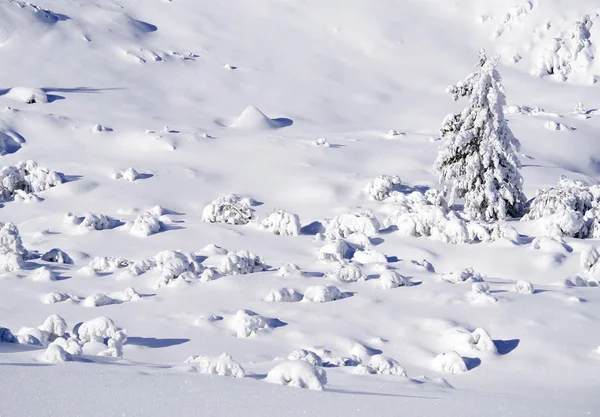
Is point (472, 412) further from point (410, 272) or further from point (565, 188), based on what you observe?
point (565, 188)

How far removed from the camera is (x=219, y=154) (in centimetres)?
2100

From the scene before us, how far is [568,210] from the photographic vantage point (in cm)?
1431

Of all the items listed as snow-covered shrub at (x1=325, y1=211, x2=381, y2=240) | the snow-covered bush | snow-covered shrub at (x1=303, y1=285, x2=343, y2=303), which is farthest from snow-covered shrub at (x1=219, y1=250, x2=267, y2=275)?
the snow-covered bush

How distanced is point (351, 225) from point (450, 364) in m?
7.23

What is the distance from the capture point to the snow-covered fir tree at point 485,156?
1630 centimetres

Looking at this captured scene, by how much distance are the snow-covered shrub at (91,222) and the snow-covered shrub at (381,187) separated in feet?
19.6

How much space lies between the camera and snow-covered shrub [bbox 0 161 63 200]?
58.0 ft

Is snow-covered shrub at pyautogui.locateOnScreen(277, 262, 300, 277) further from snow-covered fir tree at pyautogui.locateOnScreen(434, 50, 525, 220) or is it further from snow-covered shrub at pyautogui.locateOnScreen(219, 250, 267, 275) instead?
snow-covered fir tree at pyautogui.locateOnScreen(434, 50, 525, 220)

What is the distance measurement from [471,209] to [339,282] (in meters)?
7.09

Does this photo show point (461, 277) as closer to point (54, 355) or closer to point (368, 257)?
point (368, 257)

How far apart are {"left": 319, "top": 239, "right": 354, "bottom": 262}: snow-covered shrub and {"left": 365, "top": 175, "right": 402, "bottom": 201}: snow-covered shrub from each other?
4.45 meters

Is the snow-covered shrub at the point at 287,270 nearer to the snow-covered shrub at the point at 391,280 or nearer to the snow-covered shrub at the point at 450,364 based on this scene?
the snow-covered shrub at the point at 391,280

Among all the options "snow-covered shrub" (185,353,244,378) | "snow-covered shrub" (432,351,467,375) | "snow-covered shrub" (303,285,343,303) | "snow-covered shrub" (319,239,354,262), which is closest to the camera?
"snow-covered shrub" (185,353,244,378)

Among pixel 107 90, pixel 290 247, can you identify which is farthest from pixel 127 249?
pixel 107 90
